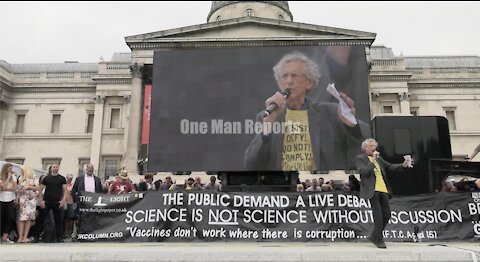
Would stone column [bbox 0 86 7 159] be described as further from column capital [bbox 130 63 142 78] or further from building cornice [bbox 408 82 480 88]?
building cornice [bbox 408 82 480 88]

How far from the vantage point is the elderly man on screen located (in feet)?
48.9

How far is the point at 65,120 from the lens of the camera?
41625mm

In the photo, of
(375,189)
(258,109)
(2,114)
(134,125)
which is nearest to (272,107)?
(258,109)

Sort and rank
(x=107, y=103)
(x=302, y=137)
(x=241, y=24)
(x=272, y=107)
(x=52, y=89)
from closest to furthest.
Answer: (x=302, y=137), (x=272, y=107), (x=241, y=24), (x=107, y=103), (x=52, y=89)

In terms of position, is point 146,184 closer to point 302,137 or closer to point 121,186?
point 121,186

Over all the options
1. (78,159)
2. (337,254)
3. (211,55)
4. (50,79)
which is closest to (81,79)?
(50,79)

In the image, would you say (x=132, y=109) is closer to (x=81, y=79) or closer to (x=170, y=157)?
(x=81, y=79)

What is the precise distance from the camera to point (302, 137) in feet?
49.5

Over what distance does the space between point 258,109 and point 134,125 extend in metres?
18.5

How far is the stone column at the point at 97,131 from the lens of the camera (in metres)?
39.0

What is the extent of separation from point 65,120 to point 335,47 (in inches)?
1266

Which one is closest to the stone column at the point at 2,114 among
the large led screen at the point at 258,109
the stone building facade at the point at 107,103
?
the stone building facade at the point at 107,103

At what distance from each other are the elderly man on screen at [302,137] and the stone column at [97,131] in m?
27.0

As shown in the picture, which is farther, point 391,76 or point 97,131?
point 97,131
